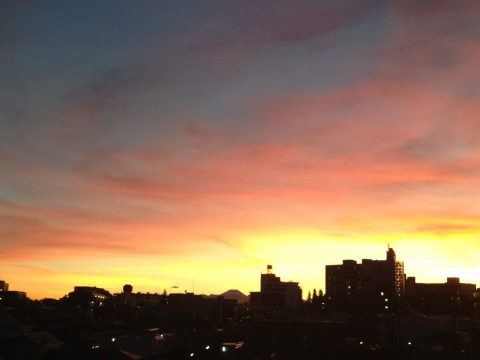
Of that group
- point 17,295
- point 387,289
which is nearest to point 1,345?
point 17,295

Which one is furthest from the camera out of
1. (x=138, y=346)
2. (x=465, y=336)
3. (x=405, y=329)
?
(x=405, y=329)

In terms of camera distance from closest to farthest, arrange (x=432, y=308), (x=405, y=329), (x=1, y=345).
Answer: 1. (x=1, y=345)
2. (x=405, y=329)
3. (x=432, y=308)

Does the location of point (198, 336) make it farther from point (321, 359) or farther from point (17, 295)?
point (17, 295)

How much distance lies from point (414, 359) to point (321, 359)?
11.8 metres

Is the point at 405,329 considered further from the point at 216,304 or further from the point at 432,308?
the point at 432,308

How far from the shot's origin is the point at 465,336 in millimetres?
70438

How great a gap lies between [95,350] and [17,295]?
8347cm

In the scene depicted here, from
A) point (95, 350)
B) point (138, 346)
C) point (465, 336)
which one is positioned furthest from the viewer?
point (465, 336)

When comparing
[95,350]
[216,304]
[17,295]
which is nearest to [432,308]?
[216,304]

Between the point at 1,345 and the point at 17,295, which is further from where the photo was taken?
the point at 17,295

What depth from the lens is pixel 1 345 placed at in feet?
171

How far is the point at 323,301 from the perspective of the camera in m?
173

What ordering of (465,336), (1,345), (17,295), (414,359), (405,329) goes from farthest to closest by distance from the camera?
(17,295)
(405,329)
(465,336)
(414,359)
(1,345)

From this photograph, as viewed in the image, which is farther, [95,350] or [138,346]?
[138,346]
